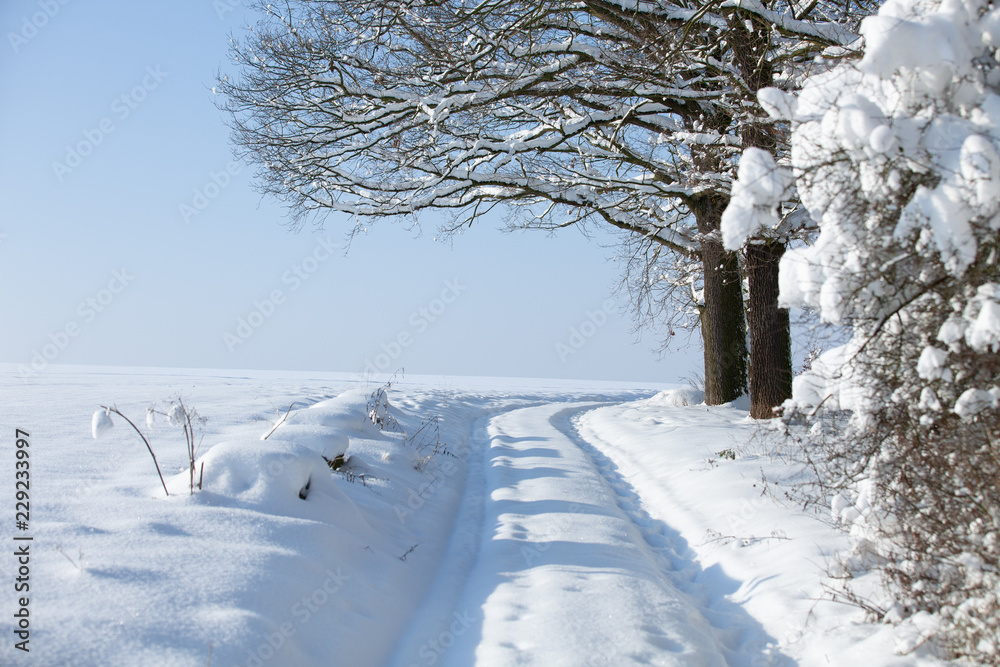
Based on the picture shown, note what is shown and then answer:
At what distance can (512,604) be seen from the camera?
380 cm

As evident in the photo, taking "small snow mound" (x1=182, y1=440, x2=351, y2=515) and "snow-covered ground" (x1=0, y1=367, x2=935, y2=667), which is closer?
"snow-covered ground" (x1=0, y1=367, x2=935, y2=667)

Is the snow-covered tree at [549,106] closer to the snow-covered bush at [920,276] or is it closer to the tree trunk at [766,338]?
the tree trunk at [766,338]

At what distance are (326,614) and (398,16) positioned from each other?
698 centimetres

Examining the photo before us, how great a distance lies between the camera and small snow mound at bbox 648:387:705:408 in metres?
14.5

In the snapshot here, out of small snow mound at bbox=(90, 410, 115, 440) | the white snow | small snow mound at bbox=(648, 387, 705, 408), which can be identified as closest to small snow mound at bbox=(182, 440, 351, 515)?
small snow mound at bbox=(90, 410, 115, 440)

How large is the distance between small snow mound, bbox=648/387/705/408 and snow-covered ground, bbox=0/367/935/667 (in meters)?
7.44

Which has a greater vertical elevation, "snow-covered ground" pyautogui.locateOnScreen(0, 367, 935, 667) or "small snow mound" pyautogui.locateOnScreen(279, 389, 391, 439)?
"small snow mound" pyautogui.locateOnScreen(279, 389, 391, 439)

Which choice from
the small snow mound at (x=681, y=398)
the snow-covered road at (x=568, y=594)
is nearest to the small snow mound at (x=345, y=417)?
the snow-covered road at (x=568, y=594)

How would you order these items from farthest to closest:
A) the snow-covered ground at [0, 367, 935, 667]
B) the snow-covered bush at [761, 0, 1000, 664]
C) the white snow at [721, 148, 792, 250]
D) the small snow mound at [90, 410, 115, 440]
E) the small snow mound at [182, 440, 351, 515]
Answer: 1. the small snow mound at [182, 440, 351, 515]
2. the small snow mound at [90, 410, 115, 440]
3. the white snow at [721, 148, 792, 250]
4. the snow-covered ground at [0, 367, 935, 667]
5. the snow-covered bush at [761, 0, 1000, 664]

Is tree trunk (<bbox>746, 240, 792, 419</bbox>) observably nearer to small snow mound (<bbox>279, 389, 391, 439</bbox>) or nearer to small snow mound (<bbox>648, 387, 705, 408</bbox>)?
small snow mound (<bbox>648, 387, 705, 408</bbox>)

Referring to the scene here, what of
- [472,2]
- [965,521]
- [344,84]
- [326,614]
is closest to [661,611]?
[965,521]

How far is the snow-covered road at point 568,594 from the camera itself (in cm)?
Answer: 327

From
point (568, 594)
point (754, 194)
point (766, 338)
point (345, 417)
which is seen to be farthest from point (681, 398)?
point (754, 194)

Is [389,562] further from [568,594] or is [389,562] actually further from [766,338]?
[766,338]
